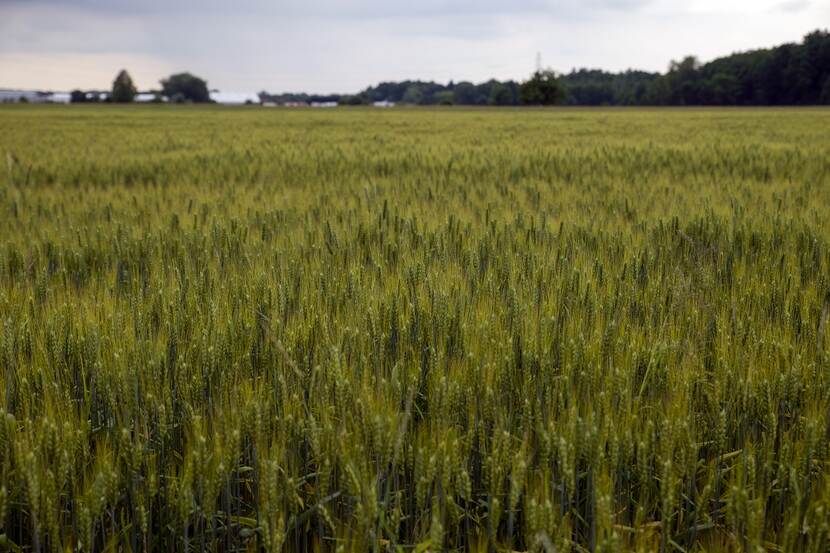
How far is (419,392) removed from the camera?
1927mm

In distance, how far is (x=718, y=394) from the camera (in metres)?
1.72

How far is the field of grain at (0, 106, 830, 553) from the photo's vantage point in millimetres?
1402

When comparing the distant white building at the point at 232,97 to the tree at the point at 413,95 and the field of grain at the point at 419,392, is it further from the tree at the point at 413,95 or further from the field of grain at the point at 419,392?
the field of grain at the point at 419,392

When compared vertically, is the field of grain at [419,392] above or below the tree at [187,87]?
below

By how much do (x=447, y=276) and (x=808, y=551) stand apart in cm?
162

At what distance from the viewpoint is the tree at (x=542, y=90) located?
84.1 metres

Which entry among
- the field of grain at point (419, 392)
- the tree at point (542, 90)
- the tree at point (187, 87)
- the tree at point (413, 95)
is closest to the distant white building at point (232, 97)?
the tree at point (187, 87)

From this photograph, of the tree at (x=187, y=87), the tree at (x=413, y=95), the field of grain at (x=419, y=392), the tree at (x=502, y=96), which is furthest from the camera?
the tree at (x=413, y=95)

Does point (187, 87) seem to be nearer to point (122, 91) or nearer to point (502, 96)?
point (122, 91)

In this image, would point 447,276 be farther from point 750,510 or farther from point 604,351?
point 750,510

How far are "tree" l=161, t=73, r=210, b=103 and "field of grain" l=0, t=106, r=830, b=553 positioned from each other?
122 metres

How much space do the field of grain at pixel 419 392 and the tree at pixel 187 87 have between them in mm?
121821

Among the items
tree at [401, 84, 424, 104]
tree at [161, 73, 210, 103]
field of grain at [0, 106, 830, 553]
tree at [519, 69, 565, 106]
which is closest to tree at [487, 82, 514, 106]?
tree at [519, 69, 565, 106]

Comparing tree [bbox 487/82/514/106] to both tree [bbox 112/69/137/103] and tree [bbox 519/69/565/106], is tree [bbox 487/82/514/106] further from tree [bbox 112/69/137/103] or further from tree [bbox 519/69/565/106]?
tree [bbox 112/69/137/103]
